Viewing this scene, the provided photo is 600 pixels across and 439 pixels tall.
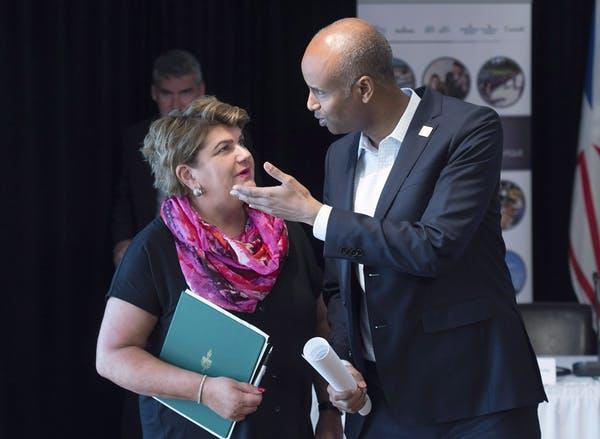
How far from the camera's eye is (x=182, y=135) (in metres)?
2.79

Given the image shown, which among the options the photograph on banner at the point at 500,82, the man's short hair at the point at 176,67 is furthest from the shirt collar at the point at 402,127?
the photograph on banner at the point at 500,82

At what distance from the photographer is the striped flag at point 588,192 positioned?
5.68 metres

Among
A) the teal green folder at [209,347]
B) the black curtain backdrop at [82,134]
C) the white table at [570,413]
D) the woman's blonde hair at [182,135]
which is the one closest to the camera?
the teal green folder at [209,347]

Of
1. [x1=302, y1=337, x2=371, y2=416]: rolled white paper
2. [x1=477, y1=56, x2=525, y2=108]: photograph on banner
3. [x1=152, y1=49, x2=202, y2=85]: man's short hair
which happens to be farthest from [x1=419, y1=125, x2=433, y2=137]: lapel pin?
[x1=477, y1=56, x2=525, y2=108]: photograph on banner

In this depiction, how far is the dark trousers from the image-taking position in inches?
94.0

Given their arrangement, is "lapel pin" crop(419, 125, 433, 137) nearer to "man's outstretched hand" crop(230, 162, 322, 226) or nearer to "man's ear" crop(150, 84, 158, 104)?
"man's outstretched hand" crop(230, 162, 322, 226)

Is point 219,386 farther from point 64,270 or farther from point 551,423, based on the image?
point 64,270

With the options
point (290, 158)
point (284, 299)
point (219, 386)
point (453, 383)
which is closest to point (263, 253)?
point (284, 299)

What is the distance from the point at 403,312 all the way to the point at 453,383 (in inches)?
7.7

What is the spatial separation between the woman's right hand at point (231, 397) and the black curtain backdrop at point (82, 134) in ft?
8.63

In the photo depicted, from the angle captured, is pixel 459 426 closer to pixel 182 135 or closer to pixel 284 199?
pixel 284 199

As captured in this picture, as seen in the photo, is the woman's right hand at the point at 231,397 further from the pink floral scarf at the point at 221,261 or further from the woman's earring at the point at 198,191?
the woman's earring at the point at 198,191

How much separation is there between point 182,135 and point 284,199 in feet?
1.90

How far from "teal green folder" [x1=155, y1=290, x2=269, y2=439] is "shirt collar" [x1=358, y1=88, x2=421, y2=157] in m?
0.51
